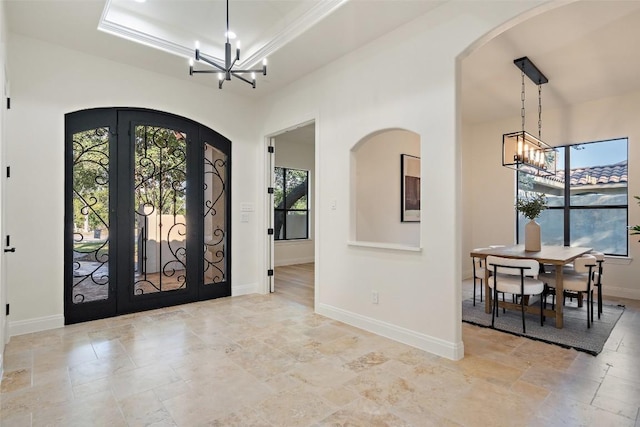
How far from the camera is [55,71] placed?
364 centimetres

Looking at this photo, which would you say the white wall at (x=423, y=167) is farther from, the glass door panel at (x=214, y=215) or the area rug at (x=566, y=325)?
the glass door panel at (x=214, y=215)

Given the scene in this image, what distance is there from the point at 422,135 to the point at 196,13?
8.61 feet

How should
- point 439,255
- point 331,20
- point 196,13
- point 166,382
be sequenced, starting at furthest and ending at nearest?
point 196,13, point 331,20, point 439,255, point 166,382

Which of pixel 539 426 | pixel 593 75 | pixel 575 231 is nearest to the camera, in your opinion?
pixel 539 426

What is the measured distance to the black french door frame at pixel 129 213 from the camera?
3732 mm

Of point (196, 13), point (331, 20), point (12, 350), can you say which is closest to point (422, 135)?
point (331, 20)

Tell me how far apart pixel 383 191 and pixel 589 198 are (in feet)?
11.2

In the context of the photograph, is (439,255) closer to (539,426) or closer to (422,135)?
(422,135)

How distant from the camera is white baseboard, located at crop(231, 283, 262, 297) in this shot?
197 inches

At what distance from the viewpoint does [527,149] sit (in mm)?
4211

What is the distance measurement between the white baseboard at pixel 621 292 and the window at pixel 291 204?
19.4ft

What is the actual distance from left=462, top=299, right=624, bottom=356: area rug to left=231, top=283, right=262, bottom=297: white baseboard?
3.00 m

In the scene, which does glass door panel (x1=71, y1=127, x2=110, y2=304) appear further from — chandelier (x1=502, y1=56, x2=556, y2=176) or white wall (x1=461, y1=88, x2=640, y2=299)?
white wall (x1=461, y1=88, x2=640, y2=299)

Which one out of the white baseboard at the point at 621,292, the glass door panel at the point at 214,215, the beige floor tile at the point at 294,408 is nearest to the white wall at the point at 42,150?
the glass door panel at the point at 214,215
